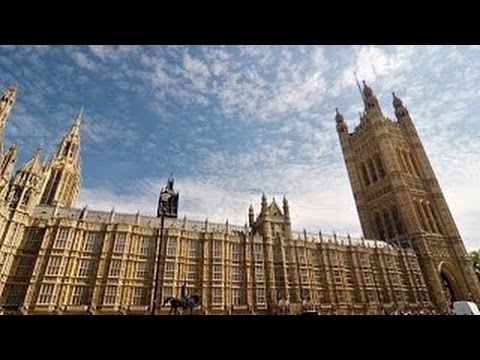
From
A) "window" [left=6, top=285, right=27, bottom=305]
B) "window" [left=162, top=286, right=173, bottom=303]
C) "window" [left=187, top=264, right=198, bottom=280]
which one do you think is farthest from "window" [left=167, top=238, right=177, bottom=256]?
"window" [left=6, top=285, right=27, bottom=305]

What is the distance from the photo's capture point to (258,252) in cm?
4322

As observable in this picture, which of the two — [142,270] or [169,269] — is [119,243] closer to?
[142,270]

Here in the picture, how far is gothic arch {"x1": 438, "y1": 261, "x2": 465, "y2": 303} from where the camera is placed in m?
55.0

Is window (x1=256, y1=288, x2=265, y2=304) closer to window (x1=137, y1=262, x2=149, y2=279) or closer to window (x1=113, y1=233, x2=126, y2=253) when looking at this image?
window (x1=137, y1=262, x2=149, y2=279)

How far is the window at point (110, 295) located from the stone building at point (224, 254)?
110mm

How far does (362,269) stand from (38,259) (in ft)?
153

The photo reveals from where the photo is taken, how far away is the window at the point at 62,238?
3425cm

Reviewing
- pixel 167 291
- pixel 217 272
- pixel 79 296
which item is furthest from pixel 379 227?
pixel 79 296

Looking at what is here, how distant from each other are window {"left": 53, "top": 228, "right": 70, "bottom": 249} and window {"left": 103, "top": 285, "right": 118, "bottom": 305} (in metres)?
7.20
